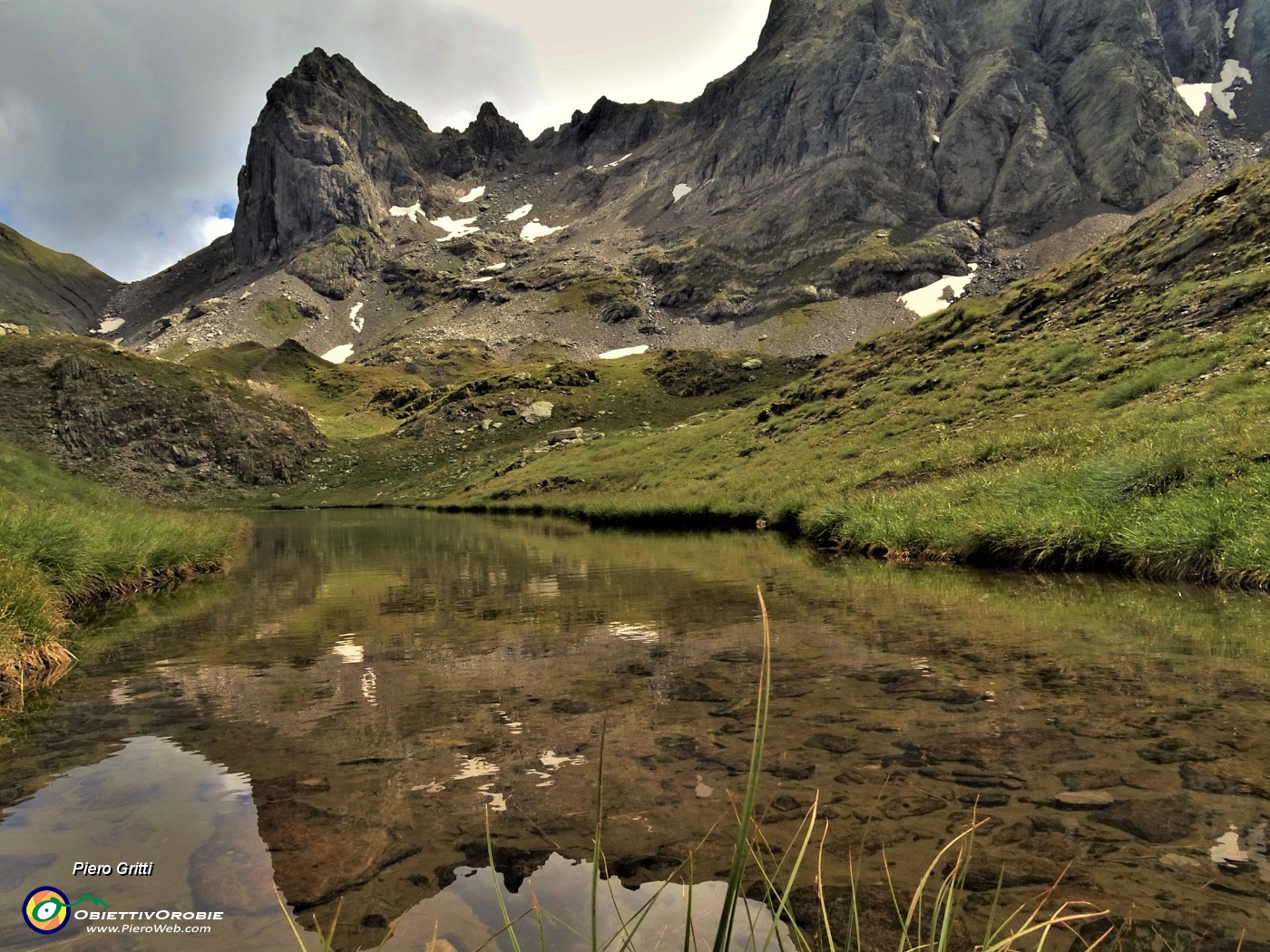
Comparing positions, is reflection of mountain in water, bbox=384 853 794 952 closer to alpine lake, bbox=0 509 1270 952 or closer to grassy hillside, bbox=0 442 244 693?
alpine lake, bbox=0 509 1270 952

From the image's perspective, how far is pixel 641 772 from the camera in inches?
207

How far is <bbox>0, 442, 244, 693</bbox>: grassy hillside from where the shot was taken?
369 inches

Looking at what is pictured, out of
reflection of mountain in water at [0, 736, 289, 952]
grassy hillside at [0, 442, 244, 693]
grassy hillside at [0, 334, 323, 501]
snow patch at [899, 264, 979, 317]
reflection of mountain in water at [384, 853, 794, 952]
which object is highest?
snow patch at [899, 264, 979, 317]

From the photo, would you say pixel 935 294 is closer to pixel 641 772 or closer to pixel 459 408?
pixel 459 408

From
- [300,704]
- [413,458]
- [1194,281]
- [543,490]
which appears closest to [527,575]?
[300,704]

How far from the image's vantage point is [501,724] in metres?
6.51

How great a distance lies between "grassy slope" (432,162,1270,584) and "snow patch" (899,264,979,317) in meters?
146

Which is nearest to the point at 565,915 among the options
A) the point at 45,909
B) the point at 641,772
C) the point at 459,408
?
the point at 641,772

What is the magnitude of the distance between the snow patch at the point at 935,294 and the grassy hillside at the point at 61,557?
613 feet

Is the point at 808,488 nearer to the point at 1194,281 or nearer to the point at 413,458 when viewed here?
the point at 1194,281

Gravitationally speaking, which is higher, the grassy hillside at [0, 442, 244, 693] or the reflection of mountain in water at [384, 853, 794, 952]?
the grassy hillside at [0, 442, 244, 693]

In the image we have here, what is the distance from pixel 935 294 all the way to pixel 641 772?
681 ft

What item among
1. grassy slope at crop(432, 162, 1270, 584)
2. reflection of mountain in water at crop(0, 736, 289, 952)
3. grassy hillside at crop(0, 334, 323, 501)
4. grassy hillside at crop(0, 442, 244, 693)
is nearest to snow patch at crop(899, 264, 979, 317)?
grassy slope at crop(432, 162, 1270, 584)

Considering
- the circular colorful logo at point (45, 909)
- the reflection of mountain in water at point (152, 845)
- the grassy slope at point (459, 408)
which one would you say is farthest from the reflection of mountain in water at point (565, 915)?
the grassy slope at point (459, 408)
